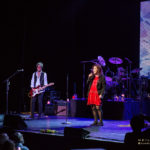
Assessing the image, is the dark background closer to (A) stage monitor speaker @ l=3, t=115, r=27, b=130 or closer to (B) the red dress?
(B) the red dress

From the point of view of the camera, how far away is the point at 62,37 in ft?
41.9

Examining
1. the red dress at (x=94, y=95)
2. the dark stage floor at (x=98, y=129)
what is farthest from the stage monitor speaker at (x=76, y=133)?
the red dress at (x=94, y=95)

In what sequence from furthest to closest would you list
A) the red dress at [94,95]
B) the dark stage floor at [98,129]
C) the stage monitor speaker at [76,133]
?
1. the red dress at [94,95]
2. the dark stage floor at [98,129]
3. the stage monitor speaker at [76,133]

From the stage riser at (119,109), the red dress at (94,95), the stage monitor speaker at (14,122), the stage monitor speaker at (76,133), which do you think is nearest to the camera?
the stage monitor speaker at (76,133)

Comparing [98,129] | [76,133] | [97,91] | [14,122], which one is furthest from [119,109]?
[76,133]

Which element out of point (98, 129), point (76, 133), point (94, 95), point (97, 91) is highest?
point (97, 91)

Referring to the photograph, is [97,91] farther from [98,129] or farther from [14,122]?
[14,122]

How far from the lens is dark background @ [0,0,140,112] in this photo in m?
11.8

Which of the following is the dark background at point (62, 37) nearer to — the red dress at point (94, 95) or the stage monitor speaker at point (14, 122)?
the red dress at point (94, 95)

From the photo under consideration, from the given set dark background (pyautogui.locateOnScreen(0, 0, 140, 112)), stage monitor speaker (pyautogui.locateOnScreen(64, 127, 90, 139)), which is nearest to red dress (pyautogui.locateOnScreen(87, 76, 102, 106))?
stage monitor speaker (pyautogui.locateOnScreen(64, 127, 90, 139))

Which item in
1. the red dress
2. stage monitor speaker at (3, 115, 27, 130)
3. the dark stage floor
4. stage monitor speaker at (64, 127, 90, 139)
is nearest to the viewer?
stage monitor speaker at (64, 127, 90, 139)

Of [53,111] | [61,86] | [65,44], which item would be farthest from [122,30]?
[53,111]

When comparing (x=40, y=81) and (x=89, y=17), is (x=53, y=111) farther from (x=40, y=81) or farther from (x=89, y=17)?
(x=89, y=17)

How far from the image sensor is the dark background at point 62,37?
1182 centimetres
